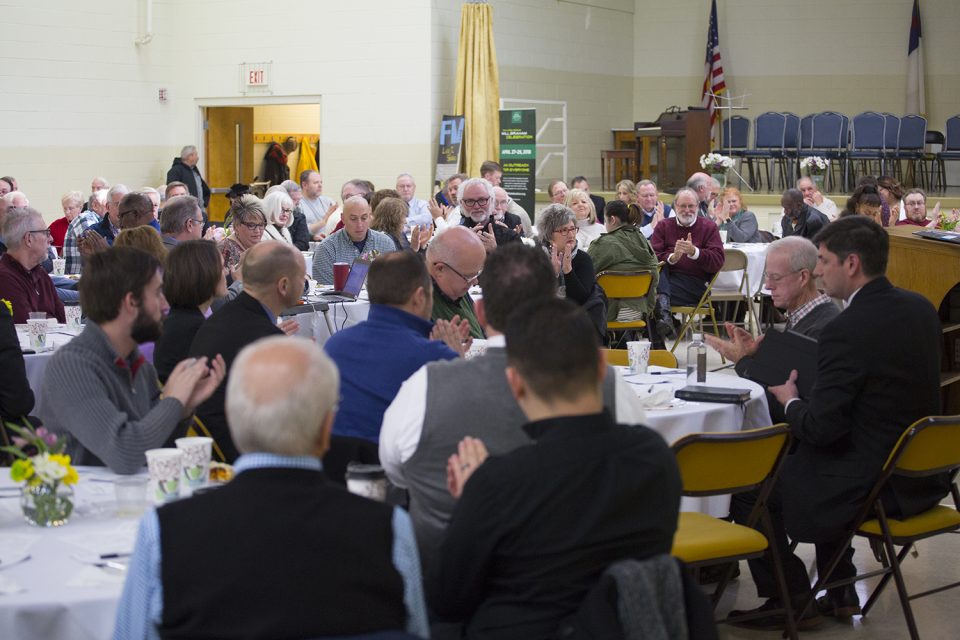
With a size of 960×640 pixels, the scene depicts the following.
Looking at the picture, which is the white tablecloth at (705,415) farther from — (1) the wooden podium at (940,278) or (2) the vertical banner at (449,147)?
(2) the vertical banner at (449,147)

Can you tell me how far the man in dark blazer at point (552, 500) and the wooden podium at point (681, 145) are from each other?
13.5 m

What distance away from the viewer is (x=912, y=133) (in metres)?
14.7

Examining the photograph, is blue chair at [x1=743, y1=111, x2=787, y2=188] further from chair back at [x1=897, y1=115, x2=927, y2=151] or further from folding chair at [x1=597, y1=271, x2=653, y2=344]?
folding chair at [x1=597, y1=271, x2=653, y2=344]

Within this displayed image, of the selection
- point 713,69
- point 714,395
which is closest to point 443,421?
point 714,395

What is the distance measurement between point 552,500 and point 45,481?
3.68 feet

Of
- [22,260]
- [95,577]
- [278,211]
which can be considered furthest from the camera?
[278,211]

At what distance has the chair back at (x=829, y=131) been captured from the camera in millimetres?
14953

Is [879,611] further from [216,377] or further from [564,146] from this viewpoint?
[564,146]

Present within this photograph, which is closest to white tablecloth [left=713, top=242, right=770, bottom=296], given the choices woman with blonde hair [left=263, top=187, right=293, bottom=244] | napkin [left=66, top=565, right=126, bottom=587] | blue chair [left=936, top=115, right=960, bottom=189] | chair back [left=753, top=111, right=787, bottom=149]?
woman with blonde hair [left=263, top=187, right=293, bottom=244]

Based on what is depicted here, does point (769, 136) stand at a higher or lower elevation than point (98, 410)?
higher

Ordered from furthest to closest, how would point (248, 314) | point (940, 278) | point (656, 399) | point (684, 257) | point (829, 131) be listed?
1. point (829, 131)
2. point (684, 257)
3. point (940, 278)
4. point (656, 399)
5. point (248, 314)

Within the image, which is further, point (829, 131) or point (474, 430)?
point (829, 131)

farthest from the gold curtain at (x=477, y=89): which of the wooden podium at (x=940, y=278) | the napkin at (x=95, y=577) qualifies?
the napkin at (x=95, y=577)

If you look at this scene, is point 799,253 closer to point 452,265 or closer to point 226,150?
point 452,265
